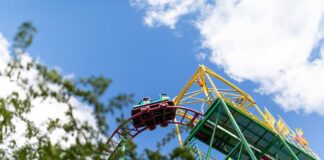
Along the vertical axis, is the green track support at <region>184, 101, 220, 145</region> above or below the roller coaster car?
below

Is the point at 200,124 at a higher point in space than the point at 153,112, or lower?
lower

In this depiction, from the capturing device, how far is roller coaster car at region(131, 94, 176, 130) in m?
23.7

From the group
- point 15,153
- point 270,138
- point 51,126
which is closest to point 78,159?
point 51,126

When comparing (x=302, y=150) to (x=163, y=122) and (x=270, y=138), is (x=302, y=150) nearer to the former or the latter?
(x=270, y=138)

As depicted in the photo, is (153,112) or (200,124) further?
(153,112)

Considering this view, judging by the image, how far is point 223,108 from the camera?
2083cm

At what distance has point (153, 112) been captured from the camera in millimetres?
23750

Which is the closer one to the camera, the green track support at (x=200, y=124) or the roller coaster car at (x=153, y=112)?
the green track support at (x=200, y=124)

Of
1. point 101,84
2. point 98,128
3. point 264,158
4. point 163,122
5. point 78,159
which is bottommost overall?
point 78,159

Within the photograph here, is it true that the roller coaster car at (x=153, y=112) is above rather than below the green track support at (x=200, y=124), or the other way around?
above

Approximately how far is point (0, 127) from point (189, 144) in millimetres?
14160

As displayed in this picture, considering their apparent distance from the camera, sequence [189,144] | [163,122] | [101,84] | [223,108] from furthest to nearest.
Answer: [163,122], [189,144], [223,108], [101,84]

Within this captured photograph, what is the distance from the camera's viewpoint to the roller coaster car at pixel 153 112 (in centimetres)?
2373

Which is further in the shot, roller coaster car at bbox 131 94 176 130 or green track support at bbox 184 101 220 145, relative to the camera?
roller coaster car at bbox 131 94 176 130
